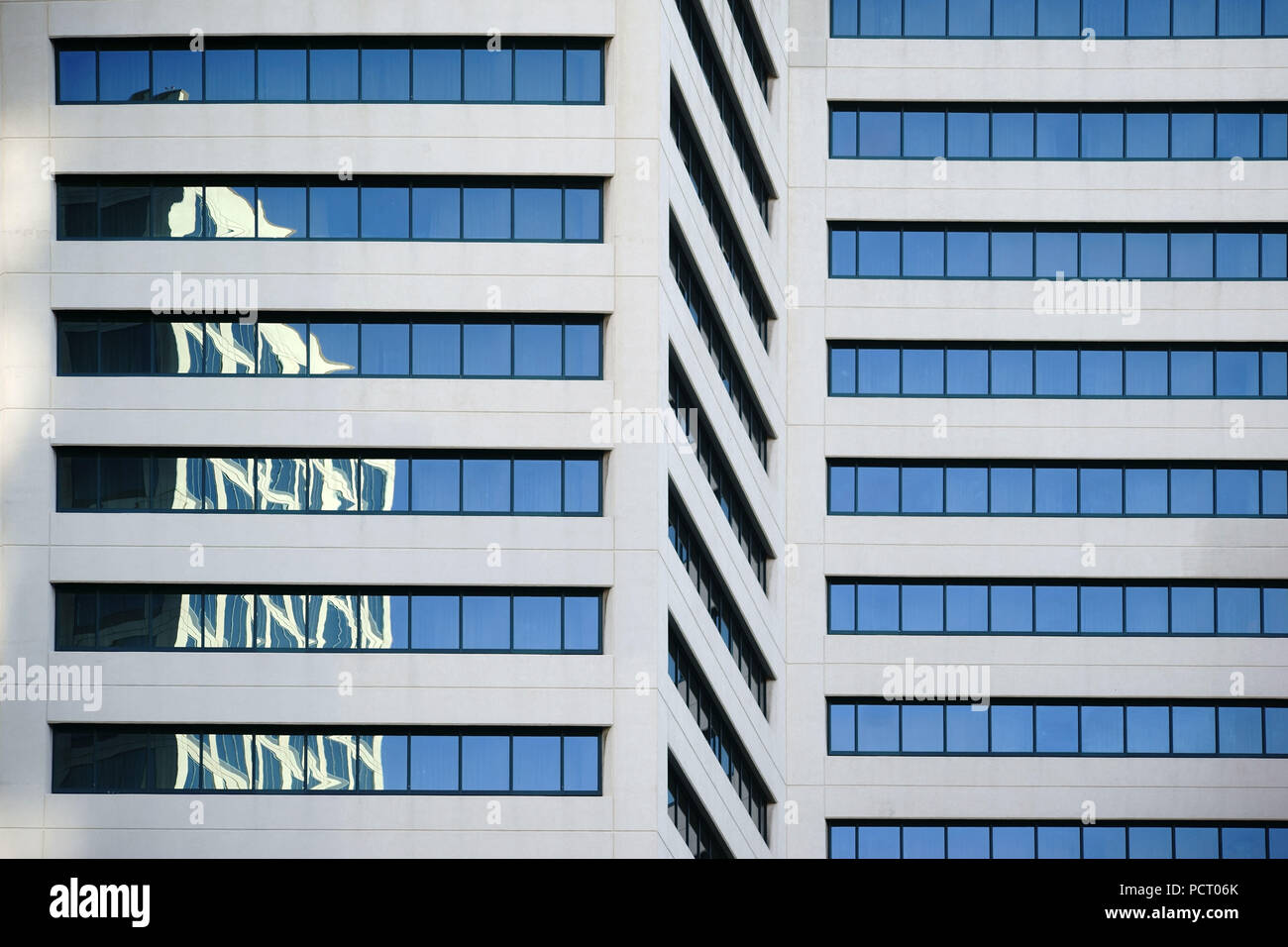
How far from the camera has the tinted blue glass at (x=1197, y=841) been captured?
194ft

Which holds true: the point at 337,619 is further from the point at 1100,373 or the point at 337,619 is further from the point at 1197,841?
the point at 1197,841

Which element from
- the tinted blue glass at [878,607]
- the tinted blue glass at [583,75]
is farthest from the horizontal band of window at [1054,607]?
the tinted blue glass at [583,75]

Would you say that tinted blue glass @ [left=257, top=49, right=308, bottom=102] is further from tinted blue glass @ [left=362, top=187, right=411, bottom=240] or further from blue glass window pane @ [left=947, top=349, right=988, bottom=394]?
blue glass window pane @ [left=947, top=349, right=988, bottom=394]

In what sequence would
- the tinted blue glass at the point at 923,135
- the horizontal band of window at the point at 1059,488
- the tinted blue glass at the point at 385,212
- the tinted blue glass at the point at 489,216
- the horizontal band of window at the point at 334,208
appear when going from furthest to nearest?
the tinted blue glass at the point at 923,135, the horizontal band of window at the point at 1059,488, the tinted blue glass at the point at 385,212, the tinted blue glass at the point at 489,216, the horizontal band of window at the point at 334,208

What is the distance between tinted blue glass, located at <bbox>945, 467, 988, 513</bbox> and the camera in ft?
199

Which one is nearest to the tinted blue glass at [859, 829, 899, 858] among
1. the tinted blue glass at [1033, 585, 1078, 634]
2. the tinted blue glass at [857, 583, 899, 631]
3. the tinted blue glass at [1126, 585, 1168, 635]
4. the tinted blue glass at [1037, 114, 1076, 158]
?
the tinted blue glass at [857, 583, 899, 631]

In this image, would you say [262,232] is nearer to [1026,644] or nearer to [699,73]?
[699,73]

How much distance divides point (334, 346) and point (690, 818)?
13.7 m

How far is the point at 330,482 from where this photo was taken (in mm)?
46719

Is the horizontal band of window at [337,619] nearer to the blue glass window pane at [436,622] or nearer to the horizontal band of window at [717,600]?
the blue glass window pane at [436,622]

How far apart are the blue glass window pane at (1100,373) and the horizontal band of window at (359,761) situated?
2310 cm

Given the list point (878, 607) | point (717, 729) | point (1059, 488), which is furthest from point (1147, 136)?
point (717, 729)
